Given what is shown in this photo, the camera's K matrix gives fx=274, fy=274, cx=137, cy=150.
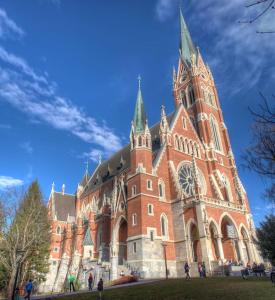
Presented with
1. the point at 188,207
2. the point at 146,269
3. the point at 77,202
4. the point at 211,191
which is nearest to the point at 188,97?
the point at 211,191

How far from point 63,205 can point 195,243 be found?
105ft

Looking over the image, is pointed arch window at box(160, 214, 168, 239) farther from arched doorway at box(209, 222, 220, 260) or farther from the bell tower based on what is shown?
the bell tower

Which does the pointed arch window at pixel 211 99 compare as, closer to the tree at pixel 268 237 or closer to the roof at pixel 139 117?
the roof at pixel 139 117

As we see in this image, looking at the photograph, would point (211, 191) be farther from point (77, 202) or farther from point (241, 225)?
point (77, 202)

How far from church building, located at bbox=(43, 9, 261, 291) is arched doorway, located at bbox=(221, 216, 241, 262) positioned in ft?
0.37

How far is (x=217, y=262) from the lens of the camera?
2709 centimetres

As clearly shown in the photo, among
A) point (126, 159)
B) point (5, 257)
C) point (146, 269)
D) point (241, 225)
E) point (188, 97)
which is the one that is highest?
point (188, 97)

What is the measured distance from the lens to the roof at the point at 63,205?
52325mm

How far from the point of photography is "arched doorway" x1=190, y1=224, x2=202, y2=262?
3022 centimetres

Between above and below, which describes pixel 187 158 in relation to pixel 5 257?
above

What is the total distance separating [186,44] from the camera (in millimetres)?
59750

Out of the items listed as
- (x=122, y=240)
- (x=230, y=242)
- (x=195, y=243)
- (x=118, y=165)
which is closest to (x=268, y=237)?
(x=230, y=242)

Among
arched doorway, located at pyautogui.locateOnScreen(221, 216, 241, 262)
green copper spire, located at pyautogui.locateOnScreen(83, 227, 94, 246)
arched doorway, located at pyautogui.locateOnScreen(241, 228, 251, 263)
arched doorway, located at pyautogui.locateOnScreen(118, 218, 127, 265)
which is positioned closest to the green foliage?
green copper spire, located at pyautogui.locateOnScreen(83, 227, 94, 246)

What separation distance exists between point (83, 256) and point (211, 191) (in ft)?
66.2
